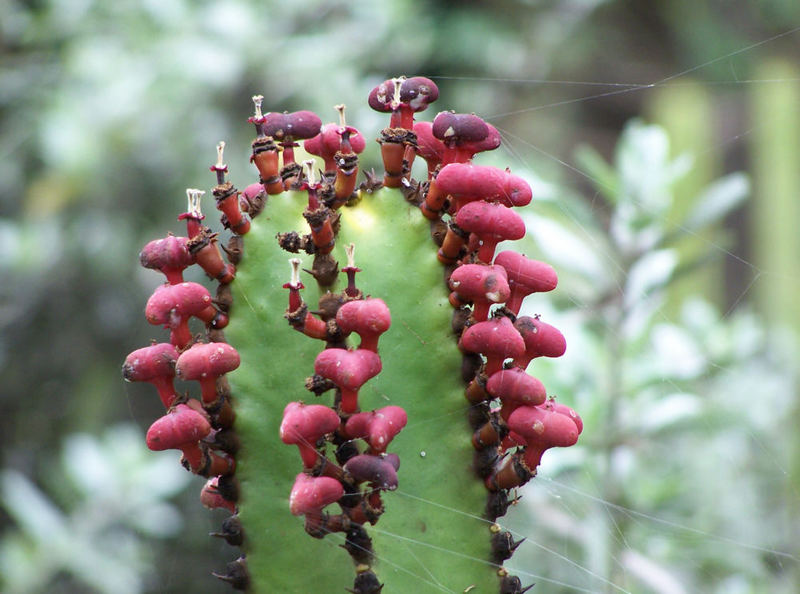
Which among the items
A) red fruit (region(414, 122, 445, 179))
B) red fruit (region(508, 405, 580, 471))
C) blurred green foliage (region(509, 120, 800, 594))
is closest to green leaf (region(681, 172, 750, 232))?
blurred green foliage (region(509, 120, 800, 594))

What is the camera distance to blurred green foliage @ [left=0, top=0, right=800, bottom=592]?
1474mm

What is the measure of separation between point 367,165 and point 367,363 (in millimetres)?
1563

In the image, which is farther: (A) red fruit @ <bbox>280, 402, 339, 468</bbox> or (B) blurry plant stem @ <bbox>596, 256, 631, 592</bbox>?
(B) blurry plant stem @ <bbox>596, 256, 631, 592</bbox>

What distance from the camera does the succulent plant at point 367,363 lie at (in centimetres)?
68

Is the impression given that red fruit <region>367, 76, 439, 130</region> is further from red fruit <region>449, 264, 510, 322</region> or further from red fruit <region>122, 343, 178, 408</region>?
red fruit <region>122, 343, 178, 408</region>

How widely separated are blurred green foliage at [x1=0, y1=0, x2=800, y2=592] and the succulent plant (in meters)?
0.64

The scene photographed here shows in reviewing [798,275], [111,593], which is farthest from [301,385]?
[798,275]

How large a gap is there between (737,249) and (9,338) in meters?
3.49

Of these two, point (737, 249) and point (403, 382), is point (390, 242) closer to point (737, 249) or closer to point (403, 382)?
point (403, 382)

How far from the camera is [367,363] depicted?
0.66 meters

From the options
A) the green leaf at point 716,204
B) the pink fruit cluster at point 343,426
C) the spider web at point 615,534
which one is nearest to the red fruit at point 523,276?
the pink fruit cluster at point 343,426

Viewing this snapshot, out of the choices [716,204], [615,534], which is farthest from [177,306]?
[716,204]

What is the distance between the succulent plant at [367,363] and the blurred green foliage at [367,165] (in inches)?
25.0

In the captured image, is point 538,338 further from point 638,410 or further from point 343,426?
point 638,410
